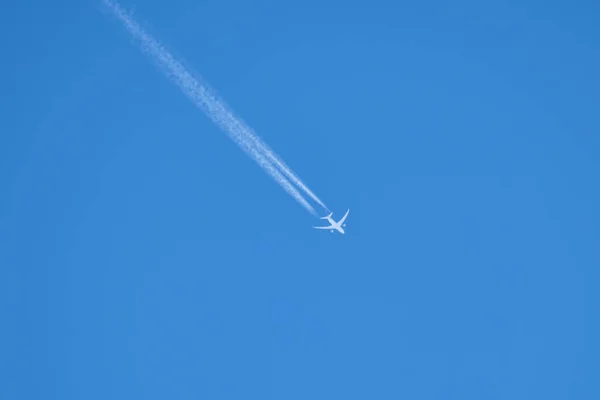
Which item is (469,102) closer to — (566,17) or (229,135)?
(566,17)

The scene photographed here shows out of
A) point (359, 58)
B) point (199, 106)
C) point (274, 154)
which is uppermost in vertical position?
point (359, 58)

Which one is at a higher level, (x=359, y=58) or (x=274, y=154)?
(x=359, y=58)

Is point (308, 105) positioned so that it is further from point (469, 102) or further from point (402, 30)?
point (469, 102)

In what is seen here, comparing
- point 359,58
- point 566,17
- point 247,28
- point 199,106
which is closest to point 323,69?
point 359,58

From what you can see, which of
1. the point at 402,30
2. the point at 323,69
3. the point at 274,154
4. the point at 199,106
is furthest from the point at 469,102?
the point at 199,106

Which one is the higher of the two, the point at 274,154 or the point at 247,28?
the point at 247,28

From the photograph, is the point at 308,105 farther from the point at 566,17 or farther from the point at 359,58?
the point at 566,17
